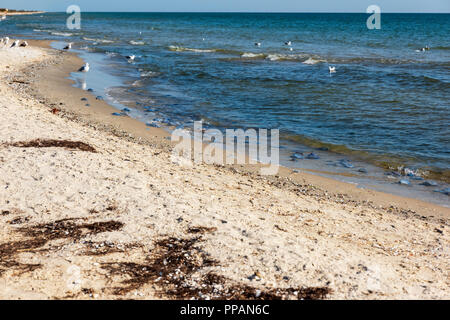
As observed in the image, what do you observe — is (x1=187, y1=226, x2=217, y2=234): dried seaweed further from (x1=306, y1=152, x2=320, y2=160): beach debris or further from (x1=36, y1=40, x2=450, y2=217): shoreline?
(x1=306, y1=152, x2=320, y2=160): beach debris

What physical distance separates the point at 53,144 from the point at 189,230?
14.0ft

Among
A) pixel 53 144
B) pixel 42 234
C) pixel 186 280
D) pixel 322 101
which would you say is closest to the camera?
pixel 186 280

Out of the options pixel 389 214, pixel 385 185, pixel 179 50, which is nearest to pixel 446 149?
pixel 385 185

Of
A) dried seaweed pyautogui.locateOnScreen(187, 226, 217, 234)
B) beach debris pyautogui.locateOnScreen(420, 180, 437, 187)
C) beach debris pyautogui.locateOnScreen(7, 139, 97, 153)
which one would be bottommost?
beach debris pyautogui.locateOnScreen(420, 180, 437, 187)

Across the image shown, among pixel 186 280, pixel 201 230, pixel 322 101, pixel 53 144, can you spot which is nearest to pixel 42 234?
pixel 201 230

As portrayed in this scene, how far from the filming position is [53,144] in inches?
346

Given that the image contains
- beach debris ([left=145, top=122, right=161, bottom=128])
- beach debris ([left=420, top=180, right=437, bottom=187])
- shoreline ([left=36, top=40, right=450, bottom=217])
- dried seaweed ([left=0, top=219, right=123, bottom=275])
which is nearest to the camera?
dried seaweed ([left=0, top=219, right=123, bottom=275])

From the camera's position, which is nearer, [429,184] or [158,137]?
[429,184]

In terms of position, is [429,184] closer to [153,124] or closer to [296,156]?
[296,156]

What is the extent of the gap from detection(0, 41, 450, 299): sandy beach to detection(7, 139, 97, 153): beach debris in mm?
39

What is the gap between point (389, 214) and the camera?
7.50 m

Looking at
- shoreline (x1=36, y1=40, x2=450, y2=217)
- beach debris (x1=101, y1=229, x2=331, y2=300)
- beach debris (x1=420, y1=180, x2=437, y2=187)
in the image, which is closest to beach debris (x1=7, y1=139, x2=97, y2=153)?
shoreline (x1=36, y1=40, x2=450, y2=217)

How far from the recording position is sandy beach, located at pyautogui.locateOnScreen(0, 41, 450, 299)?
4734mm

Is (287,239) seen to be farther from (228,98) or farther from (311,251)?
(228,98)
